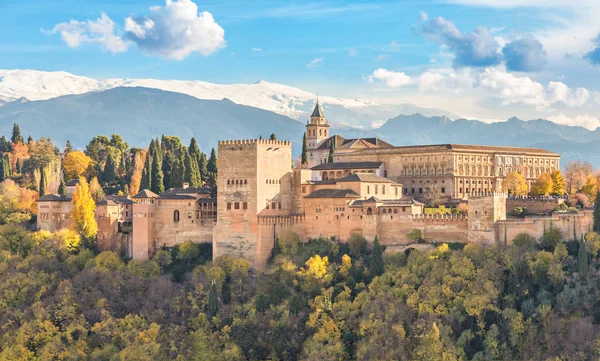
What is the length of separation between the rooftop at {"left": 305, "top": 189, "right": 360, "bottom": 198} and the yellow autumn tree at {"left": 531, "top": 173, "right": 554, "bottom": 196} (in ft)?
51.1

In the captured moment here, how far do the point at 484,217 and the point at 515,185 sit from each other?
16.6 m

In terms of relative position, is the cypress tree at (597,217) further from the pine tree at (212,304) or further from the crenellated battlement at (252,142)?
→ the pine tree at (212,304)

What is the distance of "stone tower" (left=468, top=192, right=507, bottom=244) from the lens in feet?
158

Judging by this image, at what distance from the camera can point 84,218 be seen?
5712cm

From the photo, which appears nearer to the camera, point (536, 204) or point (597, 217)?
point (597, 217)

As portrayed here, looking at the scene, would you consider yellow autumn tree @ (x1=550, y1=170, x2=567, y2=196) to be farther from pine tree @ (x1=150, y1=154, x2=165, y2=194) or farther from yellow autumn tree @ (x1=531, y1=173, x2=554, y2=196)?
pine tree @ (x1=150, y1=154, x2=165, y2=194)

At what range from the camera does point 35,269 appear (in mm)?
54969

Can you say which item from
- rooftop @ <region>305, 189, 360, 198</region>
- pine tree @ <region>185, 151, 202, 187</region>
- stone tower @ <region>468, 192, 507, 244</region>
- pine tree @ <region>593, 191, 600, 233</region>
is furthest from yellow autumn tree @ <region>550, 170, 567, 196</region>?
pine tree @ <region>185, 151, 202, 187</region>

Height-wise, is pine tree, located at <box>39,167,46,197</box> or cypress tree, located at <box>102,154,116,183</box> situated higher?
cypress tree, located at <box>102,154,116,183</box>

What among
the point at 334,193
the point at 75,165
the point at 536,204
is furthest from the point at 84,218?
the point at 536,204

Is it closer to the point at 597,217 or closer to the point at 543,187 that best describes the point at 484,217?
the point at 597,217

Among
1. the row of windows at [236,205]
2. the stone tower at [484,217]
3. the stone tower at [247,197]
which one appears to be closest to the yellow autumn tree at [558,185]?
the stone tower at [484,217]

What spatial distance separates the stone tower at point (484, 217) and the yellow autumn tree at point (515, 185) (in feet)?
50.0

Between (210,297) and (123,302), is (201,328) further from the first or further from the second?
(123,302)
